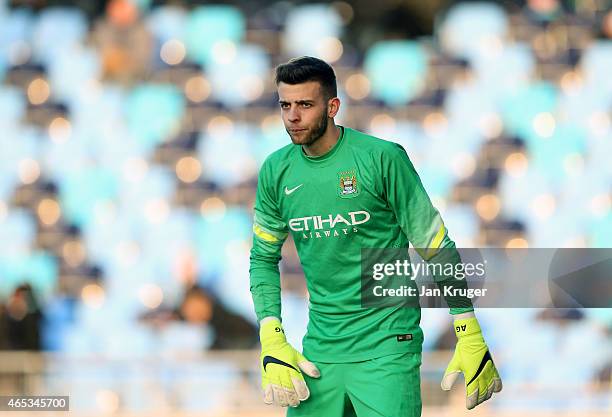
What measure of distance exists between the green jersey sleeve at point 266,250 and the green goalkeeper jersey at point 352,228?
9 cm

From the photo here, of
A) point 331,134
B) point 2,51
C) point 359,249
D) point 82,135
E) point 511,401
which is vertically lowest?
point 511,401

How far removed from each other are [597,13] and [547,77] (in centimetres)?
75

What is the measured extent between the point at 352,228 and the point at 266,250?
408mm

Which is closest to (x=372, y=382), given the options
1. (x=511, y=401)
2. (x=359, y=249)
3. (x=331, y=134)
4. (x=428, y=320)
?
(x=359, y=249)

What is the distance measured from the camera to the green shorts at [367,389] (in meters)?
4.79

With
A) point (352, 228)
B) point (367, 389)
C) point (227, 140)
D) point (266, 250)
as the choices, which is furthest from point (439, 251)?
point (227, 140)

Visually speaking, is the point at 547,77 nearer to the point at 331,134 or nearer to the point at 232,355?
the point at 232,355

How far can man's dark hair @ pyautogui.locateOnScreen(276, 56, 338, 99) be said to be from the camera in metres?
4.84

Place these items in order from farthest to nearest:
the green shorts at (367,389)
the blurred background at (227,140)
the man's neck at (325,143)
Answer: the blurred background at (227,140)
the man's neck at (325,143)
the green shorts at (367,389)

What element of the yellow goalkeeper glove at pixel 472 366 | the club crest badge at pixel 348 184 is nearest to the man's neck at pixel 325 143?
the club crest badge at pixel 348 184

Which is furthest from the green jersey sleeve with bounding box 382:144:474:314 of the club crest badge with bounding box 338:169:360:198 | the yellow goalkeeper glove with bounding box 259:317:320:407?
the yellow goalkeeper glove with bounding box 259:317:320:407

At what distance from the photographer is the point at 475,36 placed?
12.2 m

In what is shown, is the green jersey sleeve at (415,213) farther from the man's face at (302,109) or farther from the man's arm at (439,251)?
the man's face at (302,109)

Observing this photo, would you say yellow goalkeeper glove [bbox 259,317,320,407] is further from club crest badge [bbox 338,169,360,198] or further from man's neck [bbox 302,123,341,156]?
man's neck [bbox 302,123,341,156]
